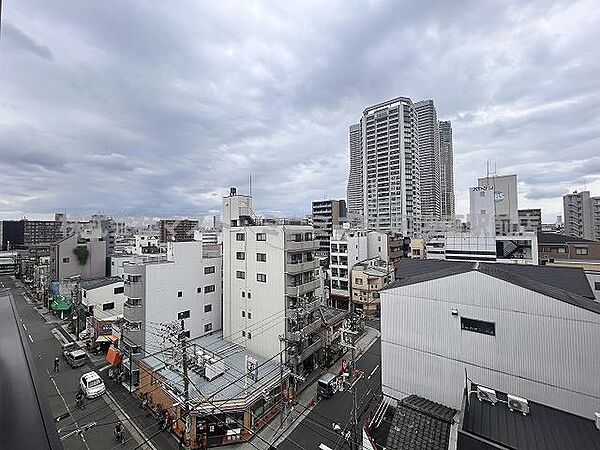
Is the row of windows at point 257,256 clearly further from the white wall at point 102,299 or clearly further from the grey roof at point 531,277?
the white wall at point 102,299

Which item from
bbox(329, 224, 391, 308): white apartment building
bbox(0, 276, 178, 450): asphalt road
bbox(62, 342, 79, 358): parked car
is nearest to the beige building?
bbox(329, 224, 391, 308): white apartment building

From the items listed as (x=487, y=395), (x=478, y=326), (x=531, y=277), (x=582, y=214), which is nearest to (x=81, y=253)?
(x=478, y=326)

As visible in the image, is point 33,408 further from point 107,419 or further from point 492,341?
point 107,419

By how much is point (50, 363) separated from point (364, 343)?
876 inches

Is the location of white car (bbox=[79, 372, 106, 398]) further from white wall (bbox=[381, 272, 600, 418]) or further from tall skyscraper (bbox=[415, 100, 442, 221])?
tall skyscraper (bbox=[415, 100, 442, 221])

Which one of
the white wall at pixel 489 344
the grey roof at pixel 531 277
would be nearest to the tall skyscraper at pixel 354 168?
the grey roof at pixel 531 277

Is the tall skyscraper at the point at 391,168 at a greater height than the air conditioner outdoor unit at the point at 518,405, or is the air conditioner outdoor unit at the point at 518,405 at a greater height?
the tall skyscraper at the point at 391,168

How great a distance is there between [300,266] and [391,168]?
48785 mm

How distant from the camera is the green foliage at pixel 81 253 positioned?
112ft

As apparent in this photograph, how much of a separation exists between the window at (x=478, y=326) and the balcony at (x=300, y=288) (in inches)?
342

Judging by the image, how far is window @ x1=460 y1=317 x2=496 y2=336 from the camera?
1034 centimetres

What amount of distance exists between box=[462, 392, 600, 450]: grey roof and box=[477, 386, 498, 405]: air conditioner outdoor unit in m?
0.13

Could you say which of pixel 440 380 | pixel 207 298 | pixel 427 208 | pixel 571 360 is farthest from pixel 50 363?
pixel 427 208

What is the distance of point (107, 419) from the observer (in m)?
14.0
